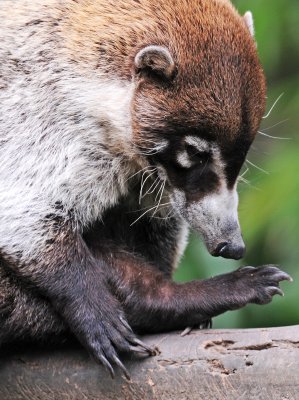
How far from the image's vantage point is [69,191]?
5.84 metres

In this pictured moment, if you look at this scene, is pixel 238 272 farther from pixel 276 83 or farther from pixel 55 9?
pixel 276 83

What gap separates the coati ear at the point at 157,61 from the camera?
5684 mm

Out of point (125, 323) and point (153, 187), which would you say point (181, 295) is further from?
point (153, 187)

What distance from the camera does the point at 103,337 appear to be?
5.60 metres

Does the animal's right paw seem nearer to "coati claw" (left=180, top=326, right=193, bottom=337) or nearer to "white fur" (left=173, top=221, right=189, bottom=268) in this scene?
"coati claw" (left=180, top=326, right=193, bottom=337)

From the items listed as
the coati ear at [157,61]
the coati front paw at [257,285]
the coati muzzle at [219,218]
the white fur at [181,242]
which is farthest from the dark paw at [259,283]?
the coati ear at [157,61]

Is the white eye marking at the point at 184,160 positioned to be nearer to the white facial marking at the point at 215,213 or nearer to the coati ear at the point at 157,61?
the white facial marking at the point at 215,213

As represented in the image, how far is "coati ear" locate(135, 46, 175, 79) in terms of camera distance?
568 centimetres

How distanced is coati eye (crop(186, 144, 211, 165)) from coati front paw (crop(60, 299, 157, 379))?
89cm

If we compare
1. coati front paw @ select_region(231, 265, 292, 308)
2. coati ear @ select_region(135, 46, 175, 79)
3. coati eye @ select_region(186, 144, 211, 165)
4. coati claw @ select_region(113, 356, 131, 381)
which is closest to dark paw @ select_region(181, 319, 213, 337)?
coati front paw @ select_region(231, 265, 292, 308)

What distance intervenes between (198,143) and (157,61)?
464 mm

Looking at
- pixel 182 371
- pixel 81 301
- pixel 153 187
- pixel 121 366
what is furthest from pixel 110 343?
pixel 153 187

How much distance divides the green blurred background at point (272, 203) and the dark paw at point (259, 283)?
31.0 inches

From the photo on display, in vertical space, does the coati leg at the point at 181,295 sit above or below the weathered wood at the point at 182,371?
above
